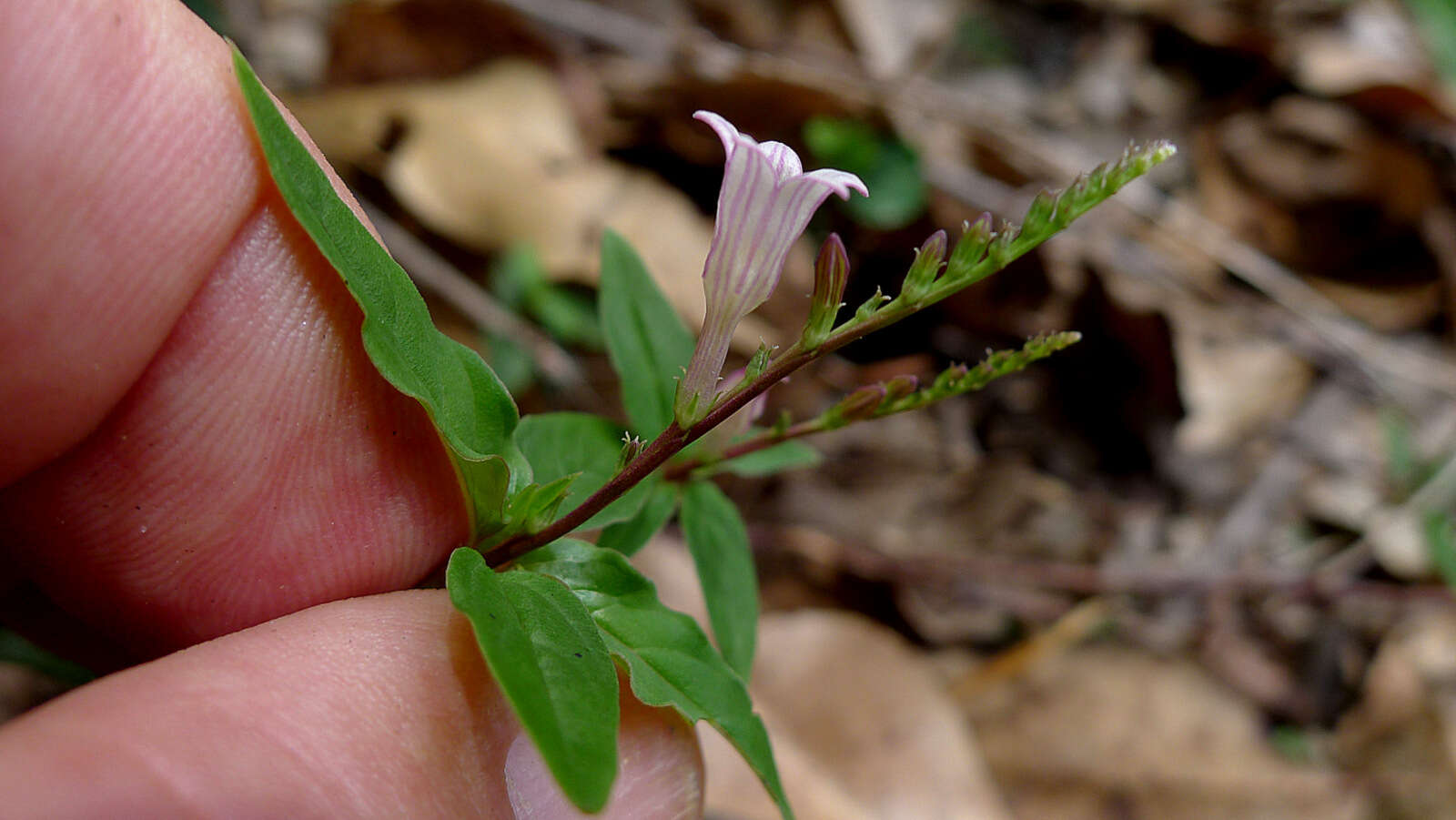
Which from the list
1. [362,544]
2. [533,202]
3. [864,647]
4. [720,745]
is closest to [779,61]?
[533,202]

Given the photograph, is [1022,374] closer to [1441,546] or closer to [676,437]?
[1441,546]

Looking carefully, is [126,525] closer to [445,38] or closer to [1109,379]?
[445,38]

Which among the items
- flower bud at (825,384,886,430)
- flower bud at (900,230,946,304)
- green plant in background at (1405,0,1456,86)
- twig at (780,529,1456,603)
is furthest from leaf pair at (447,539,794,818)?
green plant in background at (1405,0,1456,86)

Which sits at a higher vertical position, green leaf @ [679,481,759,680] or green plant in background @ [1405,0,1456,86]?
green leaf @ [679,481,759,680]

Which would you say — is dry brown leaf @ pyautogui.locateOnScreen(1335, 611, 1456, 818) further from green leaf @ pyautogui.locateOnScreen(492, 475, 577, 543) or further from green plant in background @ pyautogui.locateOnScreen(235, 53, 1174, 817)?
green leaf @ pyautogui.locateOnScreen(492, 475, 577, 543)

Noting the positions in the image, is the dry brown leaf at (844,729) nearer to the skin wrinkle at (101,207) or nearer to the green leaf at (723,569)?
the green leaf at (723,569)
